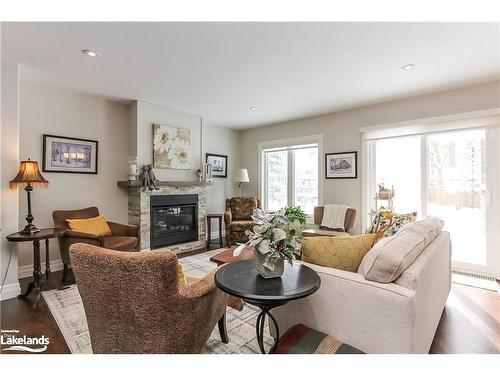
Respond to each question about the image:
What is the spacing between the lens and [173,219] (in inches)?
174

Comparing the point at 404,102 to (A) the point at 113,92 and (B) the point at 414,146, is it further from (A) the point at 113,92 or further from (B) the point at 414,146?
(A) the point at 113,92

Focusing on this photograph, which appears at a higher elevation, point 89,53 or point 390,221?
point 89,53

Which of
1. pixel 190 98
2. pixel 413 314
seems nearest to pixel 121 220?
pixel 190 98

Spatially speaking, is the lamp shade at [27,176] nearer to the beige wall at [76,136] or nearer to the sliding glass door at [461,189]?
the beige wall at [76,136]

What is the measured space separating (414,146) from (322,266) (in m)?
3.16

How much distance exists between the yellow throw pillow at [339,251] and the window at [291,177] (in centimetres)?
329

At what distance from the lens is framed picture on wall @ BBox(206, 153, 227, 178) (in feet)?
17.4

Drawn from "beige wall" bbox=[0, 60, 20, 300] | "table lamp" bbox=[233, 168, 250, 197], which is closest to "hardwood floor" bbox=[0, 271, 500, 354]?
"beige wall" bbox=[0, 60, 20, 300]

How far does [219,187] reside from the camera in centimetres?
559

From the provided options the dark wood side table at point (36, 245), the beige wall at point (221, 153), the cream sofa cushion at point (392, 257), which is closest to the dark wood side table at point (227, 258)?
the cream sofa cushion at point (392, 257)

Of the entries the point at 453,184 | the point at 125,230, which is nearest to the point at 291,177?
the point at 453,184

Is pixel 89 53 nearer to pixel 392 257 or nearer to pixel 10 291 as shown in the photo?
pixel 10 291

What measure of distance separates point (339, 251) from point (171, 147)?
11.4ft

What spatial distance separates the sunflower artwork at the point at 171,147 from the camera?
408cm
